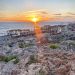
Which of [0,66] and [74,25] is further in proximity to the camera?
[74,25]

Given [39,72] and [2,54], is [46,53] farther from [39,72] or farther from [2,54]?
[2,54]

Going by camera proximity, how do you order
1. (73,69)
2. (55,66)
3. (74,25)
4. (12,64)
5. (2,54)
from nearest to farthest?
1. (73,69)
2. (55,66)
3. (12,64)
4. (2,54)
5. (74,25)

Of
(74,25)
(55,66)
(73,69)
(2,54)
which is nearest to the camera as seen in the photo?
(73,69)

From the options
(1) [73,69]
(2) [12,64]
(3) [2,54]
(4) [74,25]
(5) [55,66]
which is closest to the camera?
(1) [73,69]

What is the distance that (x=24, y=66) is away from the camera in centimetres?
442

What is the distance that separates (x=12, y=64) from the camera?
4684 mm

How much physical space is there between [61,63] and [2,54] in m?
1.95

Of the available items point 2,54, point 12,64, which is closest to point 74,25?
point 2,54

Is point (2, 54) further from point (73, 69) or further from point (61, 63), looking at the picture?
point (73, 69)

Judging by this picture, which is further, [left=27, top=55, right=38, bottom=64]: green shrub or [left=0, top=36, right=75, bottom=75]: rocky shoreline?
[left=27, top=55, right=38, bottom=64]: green shrub

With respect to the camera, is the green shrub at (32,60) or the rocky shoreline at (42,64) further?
the green shrub at (32,60)

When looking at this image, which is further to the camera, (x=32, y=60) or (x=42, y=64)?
(x=32, y=60)

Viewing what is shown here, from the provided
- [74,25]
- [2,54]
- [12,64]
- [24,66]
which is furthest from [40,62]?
[74,25]

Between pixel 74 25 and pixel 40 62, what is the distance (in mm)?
9146
